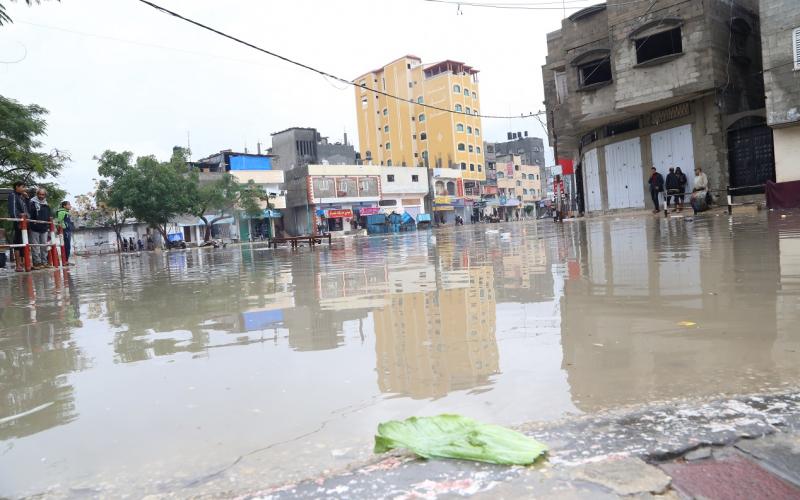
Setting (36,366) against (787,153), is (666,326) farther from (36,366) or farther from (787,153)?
(787,153)

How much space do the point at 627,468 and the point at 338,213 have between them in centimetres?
4986

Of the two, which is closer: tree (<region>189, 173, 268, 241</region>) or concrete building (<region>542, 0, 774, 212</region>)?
concrete building (<region>542, 0, 774, 212</region>)

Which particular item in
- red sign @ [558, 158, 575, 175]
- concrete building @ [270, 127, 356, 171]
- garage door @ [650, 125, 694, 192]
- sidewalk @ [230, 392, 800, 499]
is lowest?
sidewalk @ [230, 392, 800, 499]

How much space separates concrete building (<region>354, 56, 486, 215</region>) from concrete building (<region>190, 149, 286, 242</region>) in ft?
48.7

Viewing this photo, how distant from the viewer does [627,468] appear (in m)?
1.43

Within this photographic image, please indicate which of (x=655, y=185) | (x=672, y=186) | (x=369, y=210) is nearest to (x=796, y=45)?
(x=672, y=186)

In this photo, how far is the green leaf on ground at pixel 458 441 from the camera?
152 cm

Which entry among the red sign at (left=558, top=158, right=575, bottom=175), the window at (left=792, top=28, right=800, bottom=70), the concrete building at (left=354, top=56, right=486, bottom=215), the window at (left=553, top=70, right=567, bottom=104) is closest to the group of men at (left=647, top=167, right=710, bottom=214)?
the window at (left=792, top=28, right=800, bottom=70)

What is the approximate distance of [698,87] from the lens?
17.4 meters

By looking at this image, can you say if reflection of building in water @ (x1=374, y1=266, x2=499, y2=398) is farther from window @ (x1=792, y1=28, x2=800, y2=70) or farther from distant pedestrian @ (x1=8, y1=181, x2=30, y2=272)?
window @ (x1=792, y1=28, x2=800, y2=70)

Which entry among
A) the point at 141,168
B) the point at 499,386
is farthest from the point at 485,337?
the point at 141,168

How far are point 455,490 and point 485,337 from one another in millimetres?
1652

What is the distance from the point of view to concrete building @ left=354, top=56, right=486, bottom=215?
213ft

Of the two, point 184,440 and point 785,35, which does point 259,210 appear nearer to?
point 785,35
